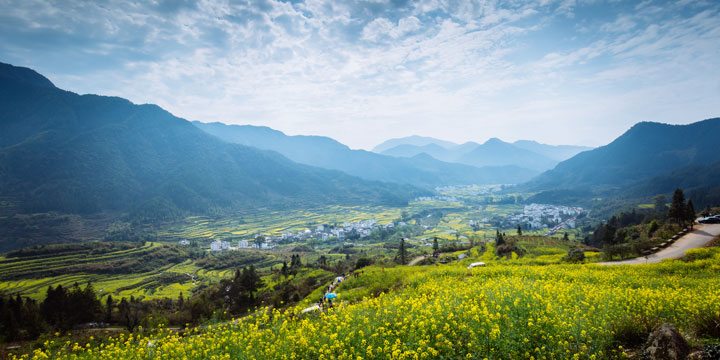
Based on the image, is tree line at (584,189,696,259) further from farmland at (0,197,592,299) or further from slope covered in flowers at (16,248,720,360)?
farmland at (0,197,592,299)

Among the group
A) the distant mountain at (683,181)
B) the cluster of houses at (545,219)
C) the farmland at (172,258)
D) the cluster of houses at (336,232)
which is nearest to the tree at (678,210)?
the farmland at (172,258)

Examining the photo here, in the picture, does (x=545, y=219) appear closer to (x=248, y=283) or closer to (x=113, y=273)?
(x=248, y=283)

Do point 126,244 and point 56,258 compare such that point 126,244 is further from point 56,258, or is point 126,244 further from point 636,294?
point 636,294

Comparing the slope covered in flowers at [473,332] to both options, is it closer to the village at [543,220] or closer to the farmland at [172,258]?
the farmland at [172,258]

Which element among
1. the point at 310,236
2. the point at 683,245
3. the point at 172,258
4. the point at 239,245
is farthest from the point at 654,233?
the point at 239,245

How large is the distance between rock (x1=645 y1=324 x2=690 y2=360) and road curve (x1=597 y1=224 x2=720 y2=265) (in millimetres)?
22426

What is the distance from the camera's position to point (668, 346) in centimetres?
581

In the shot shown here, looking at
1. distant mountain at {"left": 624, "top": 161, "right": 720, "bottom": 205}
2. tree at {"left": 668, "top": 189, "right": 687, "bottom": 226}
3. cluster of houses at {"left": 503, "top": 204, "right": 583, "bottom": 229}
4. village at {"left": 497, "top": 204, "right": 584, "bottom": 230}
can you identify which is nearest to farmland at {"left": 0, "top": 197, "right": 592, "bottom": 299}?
village at {"left": 497, "top": 204, "right": 584, "bottom": 230}

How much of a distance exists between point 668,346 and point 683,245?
105ft

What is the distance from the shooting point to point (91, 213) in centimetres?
15650

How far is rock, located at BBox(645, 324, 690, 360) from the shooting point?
18.6ft

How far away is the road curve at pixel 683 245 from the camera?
953 inches

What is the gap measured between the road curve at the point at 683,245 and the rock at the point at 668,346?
22426 millimetres

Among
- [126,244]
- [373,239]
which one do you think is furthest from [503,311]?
[126,244]
